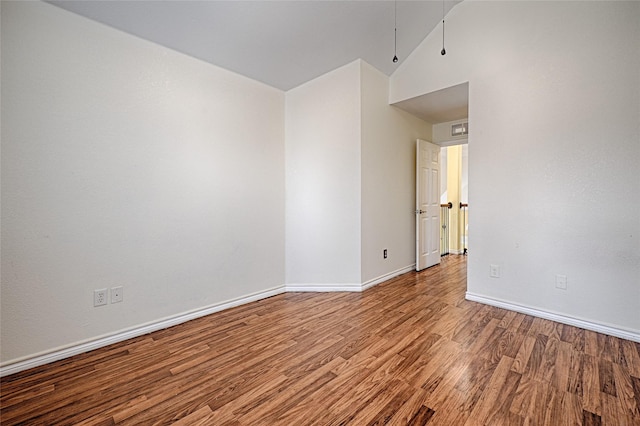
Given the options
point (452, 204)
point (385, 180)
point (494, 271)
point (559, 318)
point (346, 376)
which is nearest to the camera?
point (346, 376)

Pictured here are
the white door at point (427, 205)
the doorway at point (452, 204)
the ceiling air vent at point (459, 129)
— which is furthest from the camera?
the doorway at point (452, 204)

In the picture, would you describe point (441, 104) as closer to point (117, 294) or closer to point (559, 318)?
point (559, 318)

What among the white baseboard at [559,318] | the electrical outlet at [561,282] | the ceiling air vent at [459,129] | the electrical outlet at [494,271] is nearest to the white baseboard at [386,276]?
the white baseboard at [559,318]

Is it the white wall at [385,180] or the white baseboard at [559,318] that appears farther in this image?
the white wall at [385,180]

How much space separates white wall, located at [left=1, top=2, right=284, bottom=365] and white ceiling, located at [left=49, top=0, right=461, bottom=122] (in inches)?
5.7

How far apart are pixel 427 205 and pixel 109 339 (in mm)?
4094

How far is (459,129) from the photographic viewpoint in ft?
14.5

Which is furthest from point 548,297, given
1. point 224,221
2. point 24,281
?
point 24,281

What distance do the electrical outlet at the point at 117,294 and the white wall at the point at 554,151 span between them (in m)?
3.29

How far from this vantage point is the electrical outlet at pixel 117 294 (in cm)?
220

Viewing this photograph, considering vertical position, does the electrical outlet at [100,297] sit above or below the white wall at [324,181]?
below

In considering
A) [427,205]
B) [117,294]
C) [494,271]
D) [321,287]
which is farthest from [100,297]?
[427,205]

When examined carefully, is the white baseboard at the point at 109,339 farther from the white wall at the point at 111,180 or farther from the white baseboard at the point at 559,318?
the white baseboard at the point at 559,318

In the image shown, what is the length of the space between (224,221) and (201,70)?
4.81 feet
